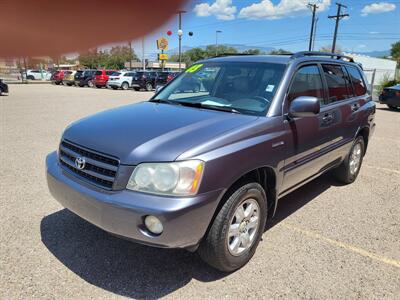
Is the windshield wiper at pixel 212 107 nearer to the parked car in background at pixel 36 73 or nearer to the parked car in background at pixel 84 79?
the parked car in background at pixel 36 73

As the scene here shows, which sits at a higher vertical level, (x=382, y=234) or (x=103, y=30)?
(x=103, y=30)

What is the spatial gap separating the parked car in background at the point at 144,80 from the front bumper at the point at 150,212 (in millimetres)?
25697

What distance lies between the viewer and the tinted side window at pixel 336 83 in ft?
15.1

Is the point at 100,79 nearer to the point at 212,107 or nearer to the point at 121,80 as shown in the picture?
the point at 121,80

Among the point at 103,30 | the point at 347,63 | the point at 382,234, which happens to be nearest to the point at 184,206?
the point at 103,30

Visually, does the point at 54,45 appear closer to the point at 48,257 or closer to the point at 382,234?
the point at 48,257

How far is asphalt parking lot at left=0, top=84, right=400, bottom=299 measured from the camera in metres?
2.84

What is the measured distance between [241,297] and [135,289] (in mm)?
826

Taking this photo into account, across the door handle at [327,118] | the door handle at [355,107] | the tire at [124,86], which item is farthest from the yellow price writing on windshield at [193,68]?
the tire at [124,86]

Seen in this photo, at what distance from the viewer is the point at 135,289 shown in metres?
2.83

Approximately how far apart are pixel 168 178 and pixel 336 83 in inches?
126

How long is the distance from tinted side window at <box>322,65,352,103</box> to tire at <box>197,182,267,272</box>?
2.10m

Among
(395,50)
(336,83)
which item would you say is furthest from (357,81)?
(395,50)

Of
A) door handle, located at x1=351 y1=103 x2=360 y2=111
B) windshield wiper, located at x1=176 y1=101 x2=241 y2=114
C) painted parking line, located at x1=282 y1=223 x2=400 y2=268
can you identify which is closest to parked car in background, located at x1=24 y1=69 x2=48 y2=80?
windshield wiper, located at x1=176 y1=101 x2=241 y2=114
